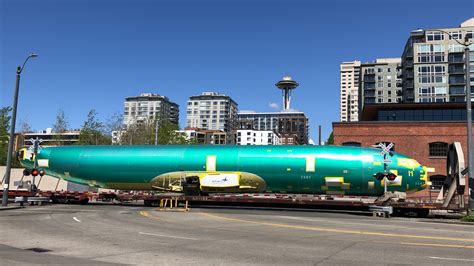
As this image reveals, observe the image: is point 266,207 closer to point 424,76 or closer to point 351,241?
point 351,241

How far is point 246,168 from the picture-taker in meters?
33.8

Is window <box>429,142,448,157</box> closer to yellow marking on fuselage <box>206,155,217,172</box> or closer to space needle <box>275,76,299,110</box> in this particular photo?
yellow marking on fuselage <box>206,155,217,172</box>

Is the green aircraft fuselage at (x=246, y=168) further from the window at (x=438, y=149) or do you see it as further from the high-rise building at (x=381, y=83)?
the high-rise building at (x=381, y=83)

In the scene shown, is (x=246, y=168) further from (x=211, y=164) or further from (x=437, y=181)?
(x=437, y=181)

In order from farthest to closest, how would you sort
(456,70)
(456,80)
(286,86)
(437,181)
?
(286,86) < (456,70) < (456,80) < (437,181)

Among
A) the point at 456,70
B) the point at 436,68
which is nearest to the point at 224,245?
the point at 456,70

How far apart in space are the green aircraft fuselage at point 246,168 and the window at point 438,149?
699 inches

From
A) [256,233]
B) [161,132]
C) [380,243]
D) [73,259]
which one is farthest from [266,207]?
[161,132]

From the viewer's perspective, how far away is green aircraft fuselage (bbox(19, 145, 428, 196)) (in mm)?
32406

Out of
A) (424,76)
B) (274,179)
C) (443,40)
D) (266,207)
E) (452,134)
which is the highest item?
(443,40)

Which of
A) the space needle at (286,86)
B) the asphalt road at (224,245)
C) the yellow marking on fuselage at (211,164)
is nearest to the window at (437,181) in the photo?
the yellow marking on fuselage at (211,164)

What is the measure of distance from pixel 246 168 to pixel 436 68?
95.6 meters

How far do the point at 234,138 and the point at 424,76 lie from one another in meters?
99.7

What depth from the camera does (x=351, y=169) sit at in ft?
106
